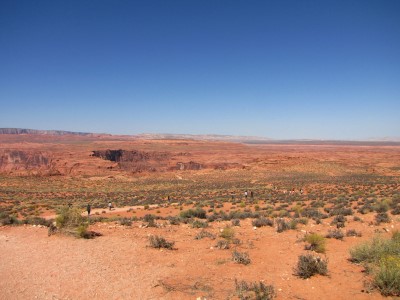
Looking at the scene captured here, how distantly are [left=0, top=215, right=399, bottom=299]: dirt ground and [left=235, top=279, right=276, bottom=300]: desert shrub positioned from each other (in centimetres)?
19

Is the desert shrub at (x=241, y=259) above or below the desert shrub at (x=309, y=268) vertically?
below

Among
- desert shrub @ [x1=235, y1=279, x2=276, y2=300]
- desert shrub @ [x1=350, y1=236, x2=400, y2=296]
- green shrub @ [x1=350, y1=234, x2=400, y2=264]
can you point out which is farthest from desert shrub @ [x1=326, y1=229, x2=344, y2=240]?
desert shrub @ [x1=235, y1=279, x2=276, y2=300]

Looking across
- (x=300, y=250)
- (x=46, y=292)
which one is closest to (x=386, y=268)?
(x=300, y=250)

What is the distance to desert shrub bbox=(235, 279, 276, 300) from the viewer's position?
618cm

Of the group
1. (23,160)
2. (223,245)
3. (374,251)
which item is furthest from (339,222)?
(23,160)

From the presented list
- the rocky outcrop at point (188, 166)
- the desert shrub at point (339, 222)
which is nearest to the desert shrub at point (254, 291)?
the desert shrub at point (339, 222)

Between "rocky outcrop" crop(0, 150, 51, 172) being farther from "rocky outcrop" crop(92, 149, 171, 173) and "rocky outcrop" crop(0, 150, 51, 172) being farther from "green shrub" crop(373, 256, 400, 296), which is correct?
"green shrub" crop(373, 256, 400, 296)

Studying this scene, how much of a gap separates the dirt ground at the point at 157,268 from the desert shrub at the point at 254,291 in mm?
186

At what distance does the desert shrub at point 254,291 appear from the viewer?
618cm

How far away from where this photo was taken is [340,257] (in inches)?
349

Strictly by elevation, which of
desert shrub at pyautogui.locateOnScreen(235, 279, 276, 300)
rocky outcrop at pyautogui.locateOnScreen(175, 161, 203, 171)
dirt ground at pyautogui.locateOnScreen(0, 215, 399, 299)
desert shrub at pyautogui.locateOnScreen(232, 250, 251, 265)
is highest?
desert shrub at pyautogui.locateOnScreen(235, 279, 276, 300)

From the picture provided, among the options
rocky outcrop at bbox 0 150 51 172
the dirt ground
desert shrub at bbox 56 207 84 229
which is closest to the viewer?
the dirt ground

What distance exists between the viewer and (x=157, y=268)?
824 centimetres

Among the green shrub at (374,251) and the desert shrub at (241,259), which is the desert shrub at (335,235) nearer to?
the green shrub at (374,251)
